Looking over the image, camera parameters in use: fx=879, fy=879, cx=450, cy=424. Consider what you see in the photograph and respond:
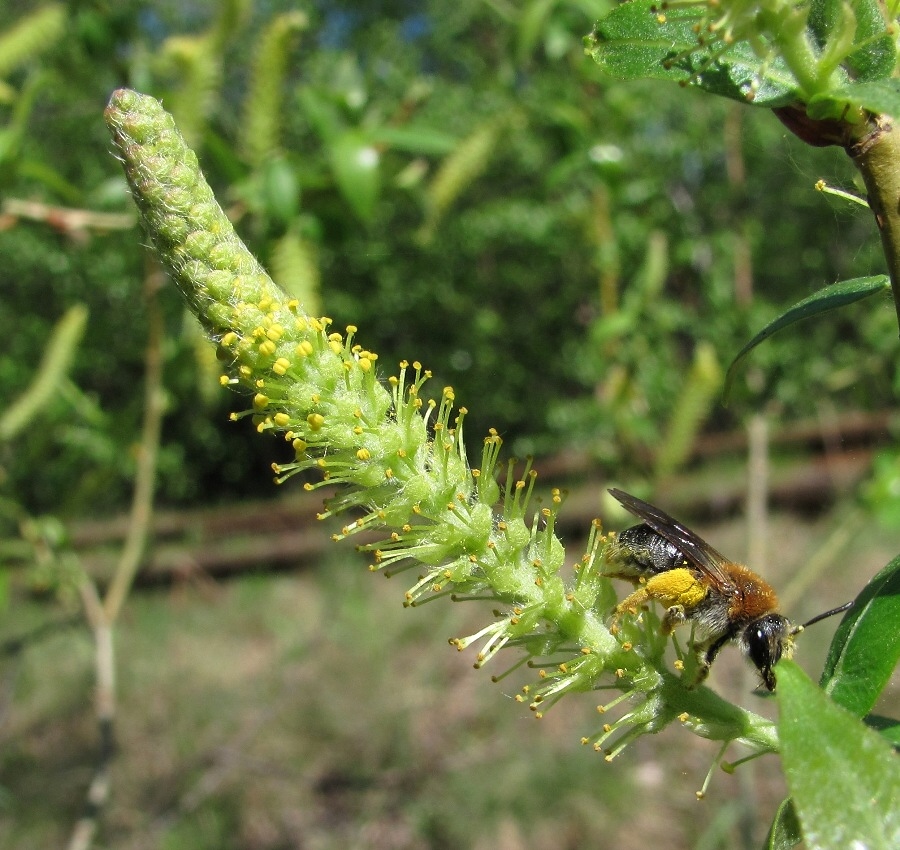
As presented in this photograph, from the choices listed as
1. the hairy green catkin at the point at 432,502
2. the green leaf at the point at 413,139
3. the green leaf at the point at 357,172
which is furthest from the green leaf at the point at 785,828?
the green leaf at the point at 413,139

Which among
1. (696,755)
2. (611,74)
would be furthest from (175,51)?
(696,755)

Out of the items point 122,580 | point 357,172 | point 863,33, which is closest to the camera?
point 863,33

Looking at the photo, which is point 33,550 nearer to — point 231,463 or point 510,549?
point 510,549

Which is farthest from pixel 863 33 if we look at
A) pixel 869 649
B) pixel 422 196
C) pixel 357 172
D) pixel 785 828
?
pixel 422 196

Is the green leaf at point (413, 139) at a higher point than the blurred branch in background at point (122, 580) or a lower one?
higher

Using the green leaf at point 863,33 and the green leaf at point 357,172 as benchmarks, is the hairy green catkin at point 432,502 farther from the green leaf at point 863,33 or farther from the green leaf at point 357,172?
the green leaf at point 357,172

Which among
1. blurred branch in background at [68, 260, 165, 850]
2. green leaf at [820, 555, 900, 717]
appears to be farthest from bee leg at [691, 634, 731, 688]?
blurred branch in background at [68, 260, 165, 850]

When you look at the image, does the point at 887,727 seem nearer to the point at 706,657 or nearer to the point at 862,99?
the point at 706,657
